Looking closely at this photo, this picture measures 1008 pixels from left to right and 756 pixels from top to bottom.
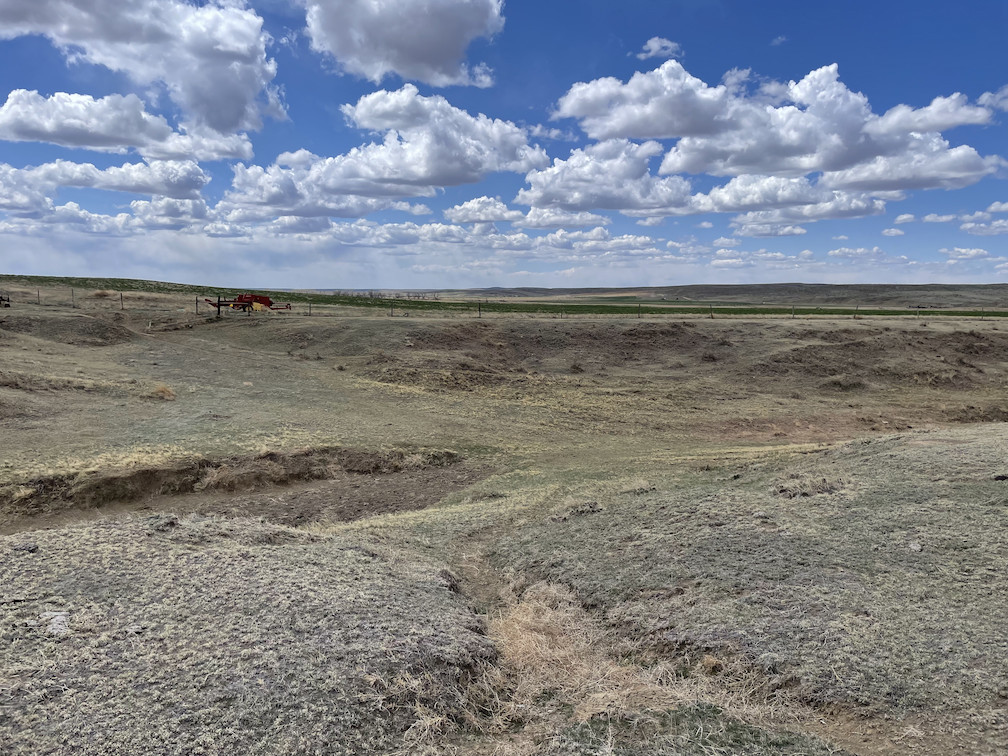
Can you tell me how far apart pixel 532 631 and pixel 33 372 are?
2098 cm

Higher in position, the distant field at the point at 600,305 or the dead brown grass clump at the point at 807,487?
the distant field at the point at 600,305

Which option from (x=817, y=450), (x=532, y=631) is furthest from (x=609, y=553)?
(x=817, y=450)

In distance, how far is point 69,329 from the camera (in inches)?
A: 1203

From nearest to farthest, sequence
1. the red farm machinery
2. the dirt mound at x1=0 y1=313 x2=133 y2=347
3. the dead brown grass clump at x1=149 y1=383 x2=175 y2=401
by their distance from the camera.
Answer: the dead brown grass clump at x1=149 y1=383 x2=175 y2=401, the dirt mound at x1=0 y1=313 x2=133 y2=347, the red farm machinery

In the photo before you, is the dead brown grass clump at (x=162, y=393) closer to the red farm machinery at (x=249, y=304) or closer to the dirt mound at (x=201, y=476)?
the dirt mound at (x=201, y=476)

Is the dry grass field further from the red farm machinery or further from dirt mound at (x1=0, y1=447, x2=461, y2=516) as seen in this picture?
the red farm machinery

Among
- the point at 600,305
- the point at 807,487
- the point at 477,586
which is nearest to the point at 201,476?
the point at 477,586

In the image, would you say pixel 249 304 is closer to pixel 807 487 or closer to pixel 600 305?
pixel 807 487

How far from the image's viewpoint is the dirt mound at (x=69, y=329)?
29.6m

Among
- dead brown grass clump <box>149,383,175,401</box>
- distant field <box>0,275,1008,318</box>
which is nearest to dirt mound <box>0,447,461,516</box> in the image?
dead brown grass clump <box>149,383,175,401</box>

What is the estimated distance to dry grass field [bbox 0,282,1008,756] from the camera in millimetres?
4641

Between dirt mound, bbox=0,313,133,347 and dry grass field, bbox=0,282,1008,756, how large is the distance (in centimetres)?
1189

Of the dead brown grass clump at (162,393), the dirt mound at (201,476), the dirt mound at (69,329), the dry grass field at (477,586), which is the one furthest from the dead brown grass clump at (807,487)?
the dirt mound at (69,329)

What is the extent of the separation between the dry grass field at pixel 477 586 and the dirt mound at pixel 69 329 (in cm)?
1189
